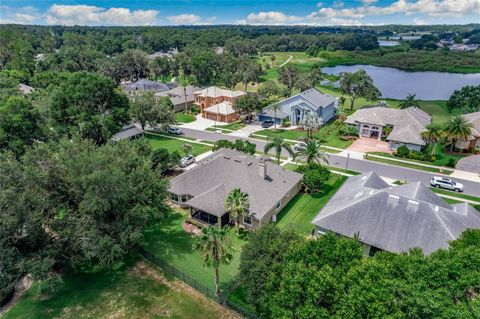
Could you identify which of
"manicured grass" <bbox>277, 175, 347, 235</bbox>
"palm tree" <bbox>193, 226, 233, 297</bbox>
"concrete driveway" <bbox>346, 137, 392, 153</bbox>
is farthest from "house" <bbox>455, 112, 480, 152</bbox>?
"palm tree" <bbox>193, 226, 233, 297</bbox>

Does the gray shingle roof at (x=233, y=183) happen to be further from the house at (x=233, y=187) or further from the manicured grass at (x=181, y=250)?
the manicured grass at (x=181, y=250)

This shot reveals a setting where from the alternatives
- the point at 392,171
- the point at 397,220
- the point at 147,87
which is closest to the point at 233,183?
the point at 397,220

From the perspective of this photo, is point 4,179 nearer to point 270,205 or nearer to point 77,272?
point 77,272

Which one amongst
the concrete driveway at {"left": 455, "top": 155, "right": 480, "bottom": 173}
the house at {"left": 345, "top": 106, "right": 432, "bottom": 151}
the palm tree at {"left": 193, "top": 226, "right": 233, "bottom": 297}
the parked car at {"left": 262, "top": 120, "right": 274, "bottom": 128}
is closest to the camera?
the palm tree at {"left": 193, "top": 226, "right": 233, "bottom": 297}

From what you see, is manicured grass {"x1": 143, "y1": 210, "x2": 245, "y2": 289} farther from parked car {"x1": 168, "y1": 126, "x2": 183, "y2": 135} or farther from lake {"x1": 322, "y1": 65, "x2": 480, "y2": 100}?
lake {"x1": 322, "y1": 65, "x2": 480, "y2": 100}

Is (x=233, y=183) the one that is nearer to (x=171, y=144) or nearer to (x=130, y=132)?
(x=171, y=144)

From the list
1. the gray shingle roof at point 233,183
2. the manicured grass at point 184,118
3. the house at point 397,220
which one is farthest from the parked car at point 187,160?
the manicured grass at point 184,118
